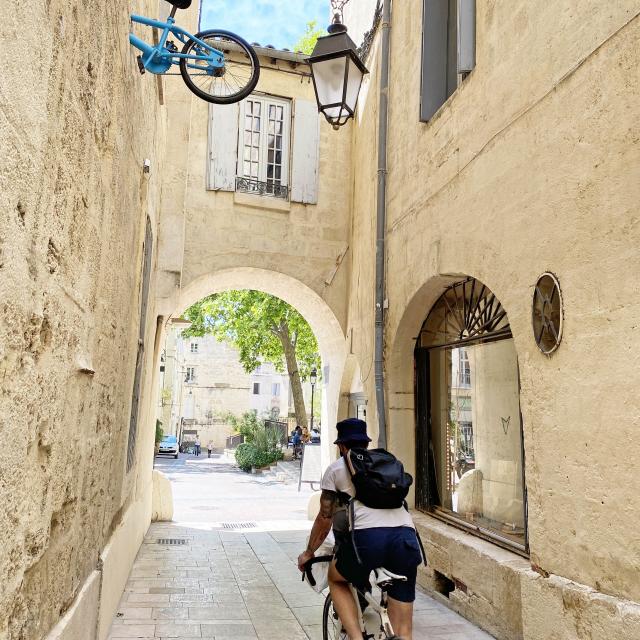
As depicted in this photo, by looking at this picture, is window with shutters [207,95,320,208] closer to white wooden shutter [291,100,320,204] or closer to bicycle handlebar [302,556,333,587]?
white wooden shutter [291,100,320,204]

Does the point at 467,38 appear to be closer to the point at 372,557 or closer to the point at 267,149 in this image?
the point at 372,557

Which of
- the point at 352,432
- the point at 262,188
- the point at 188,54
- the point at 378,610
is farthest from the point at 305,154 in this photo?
the point at 378,610

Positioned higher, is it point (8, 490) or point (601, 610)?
point (8, 490)

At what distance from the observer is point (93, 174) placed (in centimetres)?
282

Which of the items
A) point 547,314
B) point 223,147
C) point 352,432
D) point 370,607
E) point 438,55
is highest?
point 223,147

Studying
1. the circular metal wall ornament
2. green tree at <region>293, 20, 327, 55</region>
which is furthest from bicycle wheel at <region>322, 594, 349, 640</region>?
green tree at <region>293, 20, 327, 55</region>

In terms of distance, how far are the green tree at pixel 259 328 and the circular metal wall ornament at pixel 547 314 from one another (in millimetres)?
16143

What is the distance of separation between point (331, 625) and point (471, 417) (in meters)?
2.70

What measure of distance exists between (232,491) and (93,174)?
44.4 ft

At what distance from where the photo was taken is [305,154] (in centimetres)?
941

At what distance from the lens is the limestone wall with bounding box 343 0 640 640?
3.34 m

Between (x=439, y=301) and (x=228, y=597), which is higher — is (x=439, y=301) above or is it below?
above

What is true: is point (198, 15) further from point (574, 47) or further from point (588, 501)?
point (588, 501)

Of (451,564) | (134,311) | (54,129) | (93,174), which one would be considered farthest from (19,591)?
(451,564)
